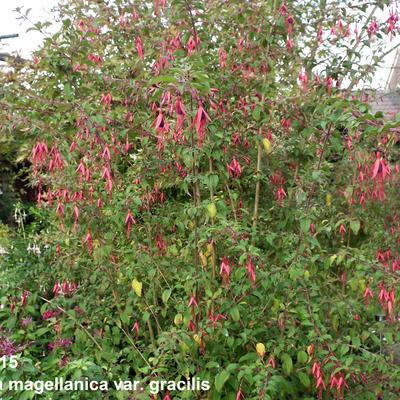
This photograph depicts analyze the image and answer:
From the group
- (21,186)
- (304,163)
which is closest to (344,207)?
(304,163)

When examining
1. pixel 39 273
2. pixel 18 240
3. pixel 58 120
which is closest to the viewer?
pixel 58 120

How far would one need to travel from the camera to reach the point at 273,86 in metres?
2.61

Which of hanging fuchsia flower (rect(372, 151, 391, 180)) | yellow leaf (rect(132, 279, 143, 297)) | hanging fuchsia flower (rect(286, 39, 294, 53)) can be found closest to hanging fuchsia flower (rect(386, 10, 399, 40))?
hanging fuchsia flower (rect(286, 39, 294, 53))

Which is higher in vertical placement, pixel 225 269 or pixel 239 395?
pixel 225 269

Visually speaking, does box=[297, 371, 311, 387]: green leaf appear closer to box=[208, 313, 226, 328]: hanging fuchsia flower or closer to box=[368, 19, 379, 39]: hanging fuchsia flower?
box=[208, 313, 226, 328]: hanging fuchsia flower

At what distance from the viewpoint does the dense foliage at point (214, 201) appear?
230 cm

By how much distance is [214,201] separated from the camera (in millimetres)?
2330

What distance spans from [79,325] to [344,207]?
1476 millimetres

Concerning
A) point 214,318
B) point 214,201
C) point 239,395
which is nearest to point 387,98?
point 214,201

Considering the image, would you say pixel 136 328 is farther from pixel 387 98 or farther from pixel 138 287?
pixel 387 98

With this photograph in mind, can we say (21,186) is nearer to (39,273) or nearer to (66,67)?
(39,273)

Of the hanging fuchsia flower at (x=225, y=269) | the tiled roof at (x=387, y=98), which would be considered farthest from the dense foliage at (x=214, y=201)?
the tiled roof at (x=387, y=98)

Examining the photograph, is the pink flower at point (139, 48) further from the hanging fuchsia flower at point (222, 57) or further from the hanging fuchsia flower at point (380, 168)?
the hanging fuchsia flower at point (380, 168)

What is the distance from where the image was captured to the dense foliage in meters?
2.30
